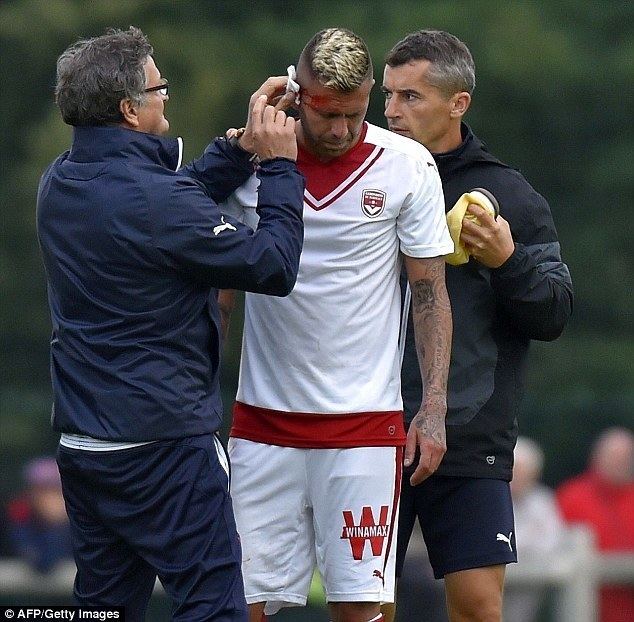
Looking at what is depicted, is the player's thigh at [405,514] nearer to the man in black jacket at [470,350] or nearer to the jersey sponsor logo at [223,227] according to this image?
the man in black jacket at [470,350]

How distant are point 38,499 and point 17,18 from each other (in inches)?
344

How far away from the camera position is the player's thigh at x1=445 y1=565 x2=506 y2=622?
5.11 m

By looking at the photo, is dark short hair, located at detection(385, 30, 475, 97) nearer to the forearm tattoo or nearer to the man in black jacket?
the man in black jacket

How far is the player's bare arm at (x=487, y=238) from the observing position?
4.83 m

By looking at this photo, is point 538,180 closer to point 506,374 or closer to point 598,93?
point 598,93

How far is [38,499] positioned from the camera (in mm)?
9305

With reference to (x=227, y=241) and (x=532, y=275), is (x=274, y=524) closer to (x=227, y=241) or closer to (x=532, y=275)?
(x=227, y=241)

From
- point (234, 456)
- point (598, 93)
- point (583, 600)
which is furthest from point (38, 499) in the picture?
point (598, 93)

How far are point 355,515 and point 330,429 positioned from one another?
0.26 m

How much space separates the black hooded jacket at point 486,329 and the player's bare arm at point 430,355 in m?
0.30

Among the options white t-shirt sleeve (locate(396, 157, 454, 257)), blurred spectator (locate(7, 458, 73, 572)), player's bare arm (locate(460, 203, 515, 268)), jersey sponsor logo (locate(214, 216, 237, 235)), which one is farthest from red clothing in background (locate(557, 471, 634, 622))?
jersey sponsor logo (locate(214, 216, 237, 235))

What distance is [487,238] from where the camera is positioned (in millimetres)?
4844

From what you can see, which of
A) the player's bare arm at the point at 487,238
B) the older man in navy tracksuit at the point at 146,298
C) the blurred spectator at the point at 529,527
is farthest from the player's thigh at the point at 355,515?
the blurred spectator at the point at 529,527

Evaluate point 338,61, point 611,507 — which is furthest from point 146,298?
point 611,507
